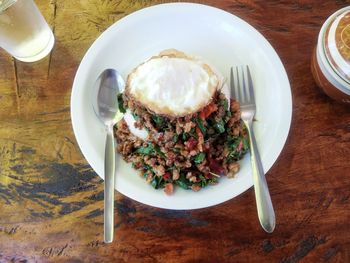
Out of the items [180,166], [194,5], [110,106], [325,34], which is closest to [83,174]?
[110,106]

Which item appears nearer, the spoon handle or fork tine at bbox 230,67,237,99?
the spoon handle

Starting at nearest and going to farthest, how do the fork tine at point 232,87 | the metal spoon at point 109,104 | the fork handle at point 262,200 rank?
the fork handle at point 262,200 → the metal spoon at point 109,104 → the fork tine at point 232,87

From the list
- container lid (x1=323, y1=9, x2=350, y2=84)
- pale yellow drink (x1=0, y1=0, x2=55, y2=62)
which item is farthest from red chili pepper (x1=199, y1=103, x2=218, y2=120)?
pale yellow drink (x1=0, y1=0, x2=55, y2=62)

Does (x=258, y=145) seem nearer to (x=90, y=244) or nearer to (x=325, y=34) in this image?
(x=325, y=34)

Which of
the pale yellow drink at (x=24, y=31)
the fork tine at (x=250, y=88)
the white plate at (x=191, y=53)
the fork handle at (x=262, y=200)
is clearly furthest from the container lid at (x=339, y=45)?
the pale yellow drink at (x=24, y=31)

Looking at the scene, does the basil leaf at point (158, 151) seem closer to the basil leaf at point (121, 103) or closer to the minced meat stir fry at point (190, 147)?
the minced meat stir fry at point (190, 147)

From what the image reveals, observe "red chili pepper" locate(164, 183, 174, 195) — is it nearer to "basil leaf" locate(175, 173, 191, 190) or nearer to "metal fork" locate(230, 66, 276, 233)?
"basil leaf" locate(175, 173, 191, 190)
